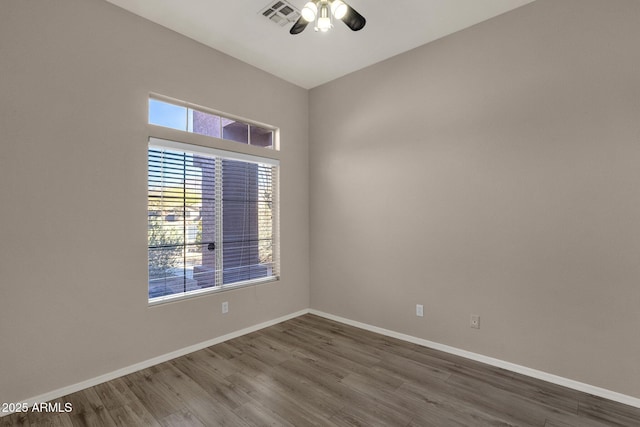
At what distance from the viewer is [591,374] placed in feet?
7.57

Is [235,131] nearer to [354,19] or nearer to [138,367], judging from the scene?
[354,19]

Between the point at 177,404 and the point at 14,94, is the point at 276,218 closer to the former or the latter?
the point at 177,404

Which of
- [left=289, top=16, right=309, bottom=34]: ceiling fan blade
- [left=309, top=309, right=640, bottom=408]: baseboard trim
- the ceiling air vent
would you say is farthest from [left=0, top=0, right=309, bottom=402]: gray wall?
[left=309, top=309, right=640, bottom=408]: baseboard trim

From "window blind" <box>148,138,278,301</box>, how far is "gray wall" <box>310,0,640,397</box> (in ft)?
3.61

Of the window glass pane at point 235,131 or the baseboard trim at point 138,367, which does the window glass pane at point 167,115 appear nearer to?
the window glass pane at point 235,131

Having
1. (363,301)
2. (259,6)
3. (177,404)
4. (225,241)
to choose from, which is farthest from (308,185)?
(177,404)

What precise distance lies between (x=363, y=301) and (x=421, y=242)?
106cm

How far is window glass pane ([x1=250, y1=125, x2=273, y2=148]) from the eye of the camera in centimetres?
372

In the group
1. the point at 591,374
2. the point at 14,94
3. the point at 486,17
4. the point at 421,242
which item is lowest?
the point at 591,374

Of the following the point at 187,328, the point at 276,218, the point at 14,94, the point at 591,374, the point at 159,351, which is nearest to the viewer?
the point at 14,94

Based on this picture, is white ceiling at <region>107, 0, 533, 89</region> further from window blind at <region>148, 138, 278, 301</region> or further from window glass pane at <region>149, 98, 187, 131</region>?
window blind at <region>148, 138, 278, 301</region>

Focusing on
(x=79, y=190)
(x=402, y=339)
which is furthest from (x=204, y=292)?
(x=402, y=339)

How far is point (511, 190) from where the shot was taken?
2664 mm

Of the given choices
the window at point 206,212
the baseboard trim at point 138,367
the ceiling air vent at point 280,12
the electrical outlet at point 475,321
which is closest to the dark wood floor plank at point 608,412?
the electrical outlet at point 475,321
